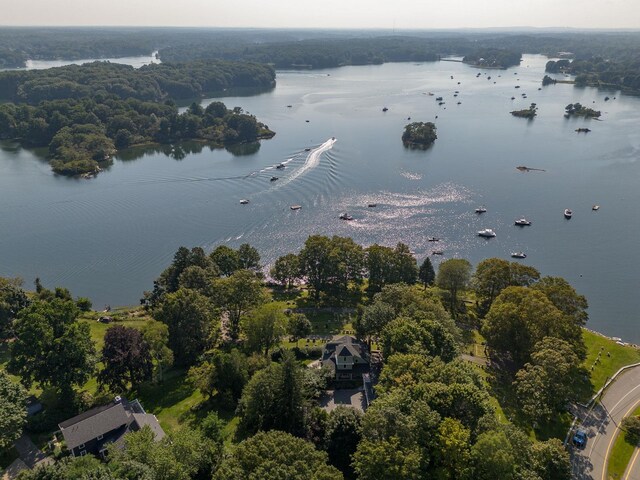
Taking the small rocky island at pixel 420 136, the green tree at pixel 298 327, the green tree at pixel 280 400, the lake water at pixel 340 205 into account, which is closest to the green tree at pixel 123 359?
the green tree at pixel 280 400

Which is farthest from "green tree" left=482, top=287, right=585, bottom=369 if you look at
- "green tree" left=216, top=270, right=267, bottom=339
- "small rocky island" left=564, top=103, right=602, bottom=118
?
"small rocky island" left=564, top=103, right=602, bottom=118

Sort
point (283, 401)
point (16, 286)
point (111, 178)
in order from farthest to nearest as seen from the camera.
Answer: point (111, 178), point (16, 286), point (283, 401)

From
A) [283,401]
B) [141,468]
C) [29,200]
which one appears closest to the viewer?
[141,468]

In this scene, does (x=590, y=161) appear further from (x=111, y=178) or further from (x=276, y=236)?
(x=111, y=178)

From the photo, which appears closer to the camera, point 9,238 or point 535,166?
point 9,238

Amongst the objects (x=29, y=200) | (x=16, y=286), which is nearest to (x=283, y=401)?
(x=16, y=286)

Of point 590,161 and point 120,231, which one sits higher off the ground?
point 590,161
